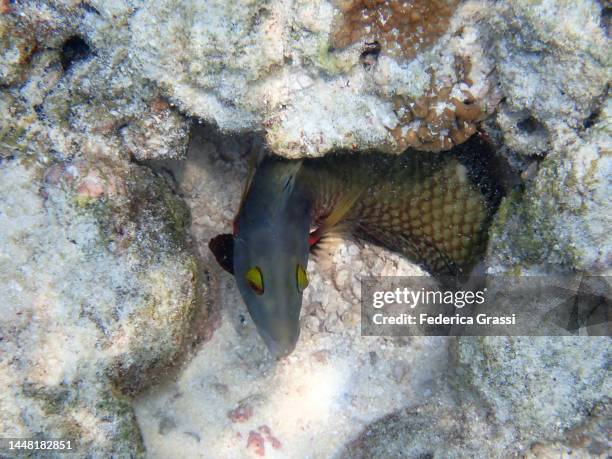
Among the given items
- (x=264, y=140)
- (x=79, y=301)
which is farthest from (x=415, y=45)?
(x=79, y=301)

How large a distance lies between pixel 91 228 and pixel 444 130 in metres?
2.14

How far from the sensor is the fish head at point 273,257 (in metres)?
3.00

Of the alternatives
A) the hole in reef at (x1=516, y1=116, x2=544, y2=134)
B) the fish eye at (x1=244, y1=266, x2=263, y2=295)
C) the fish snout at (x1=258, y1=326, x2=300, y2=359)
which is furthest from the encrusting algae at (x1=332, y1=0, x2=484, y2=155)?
the fish snout at (x1=258, y1=326, x2=300, y2=359)

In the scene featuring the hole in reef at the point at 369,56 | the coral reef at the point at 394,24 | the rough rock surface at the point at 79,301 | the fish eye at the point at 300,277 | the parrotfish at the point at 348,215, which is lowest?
the rough rock surface at the point at 79,301

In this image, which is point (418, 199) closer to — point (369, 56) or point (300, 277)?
point (300, 277)

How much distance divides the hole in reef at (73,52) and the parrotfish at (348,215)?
1331 millimetres

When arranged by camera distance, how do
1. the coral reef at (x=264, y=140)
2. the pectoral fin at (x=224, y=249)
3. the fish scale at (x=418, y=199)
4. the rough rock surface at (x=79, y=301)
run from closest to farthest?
1. the coral reef at (x=264, y=140)
2. the rough rock surface at (x=79, y=301)
3. the fish scale at (x=418, y=199)
4. the pectoral fin at (x=224, y=249)

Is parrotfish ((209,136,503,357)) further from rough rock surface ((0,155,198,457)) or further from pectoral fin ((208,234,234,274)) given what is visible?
rough rock surface ((0,155,198,457))

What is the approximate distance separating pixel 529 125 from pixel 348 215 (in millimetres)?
1607

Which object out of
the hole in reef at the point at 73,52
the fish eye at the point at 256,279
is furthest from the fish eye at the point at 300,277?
the hole in reef at the point at 73,52

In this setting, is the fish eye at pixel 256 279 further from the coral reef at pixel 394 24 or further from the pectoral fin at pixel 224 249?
the coral reef at pixel 394 24

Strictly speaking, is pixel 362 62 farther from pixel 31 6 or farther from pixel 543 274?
pixel 31 6

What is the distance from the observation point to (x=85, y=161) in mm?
2848

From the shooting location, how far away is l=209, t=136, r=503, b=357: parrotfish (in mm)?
3053
